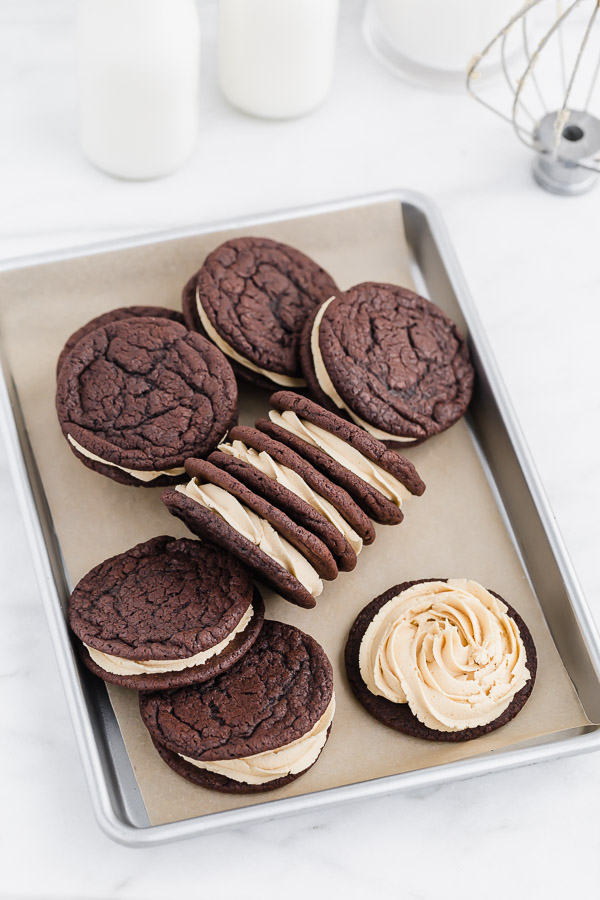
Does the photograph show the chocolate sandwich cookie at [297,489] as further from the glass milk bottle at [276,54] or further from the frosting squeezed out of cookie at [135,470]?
the glass milk bottle at [276,54]

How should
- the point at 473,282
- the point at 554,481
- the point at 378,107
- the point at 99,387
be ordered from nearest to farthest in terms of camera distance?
the point at 99,387 → the point at 554,481 → the point at 473,282 → the point at 378,107

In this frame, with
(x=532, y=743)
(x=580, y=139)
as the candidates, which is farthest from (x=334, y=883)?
(x=580, y=139)

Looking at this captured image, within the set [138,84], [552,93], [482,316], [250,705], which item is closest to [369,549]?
[250,705]

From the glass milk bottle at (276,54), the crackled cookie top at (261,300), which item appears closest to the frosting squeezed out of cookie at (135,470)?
the crackled cookie top at (261,300)

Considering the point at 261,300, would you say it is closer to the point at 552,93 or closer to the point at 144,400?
the point at 144,400

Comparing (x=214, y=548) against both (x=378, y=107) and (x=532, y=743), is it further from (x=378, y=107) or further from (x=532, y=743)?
(x=378, y=107)

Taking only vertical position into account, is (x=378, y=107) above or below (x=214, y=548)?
above

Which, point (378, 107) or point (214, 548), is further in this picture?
point (378, 107)
